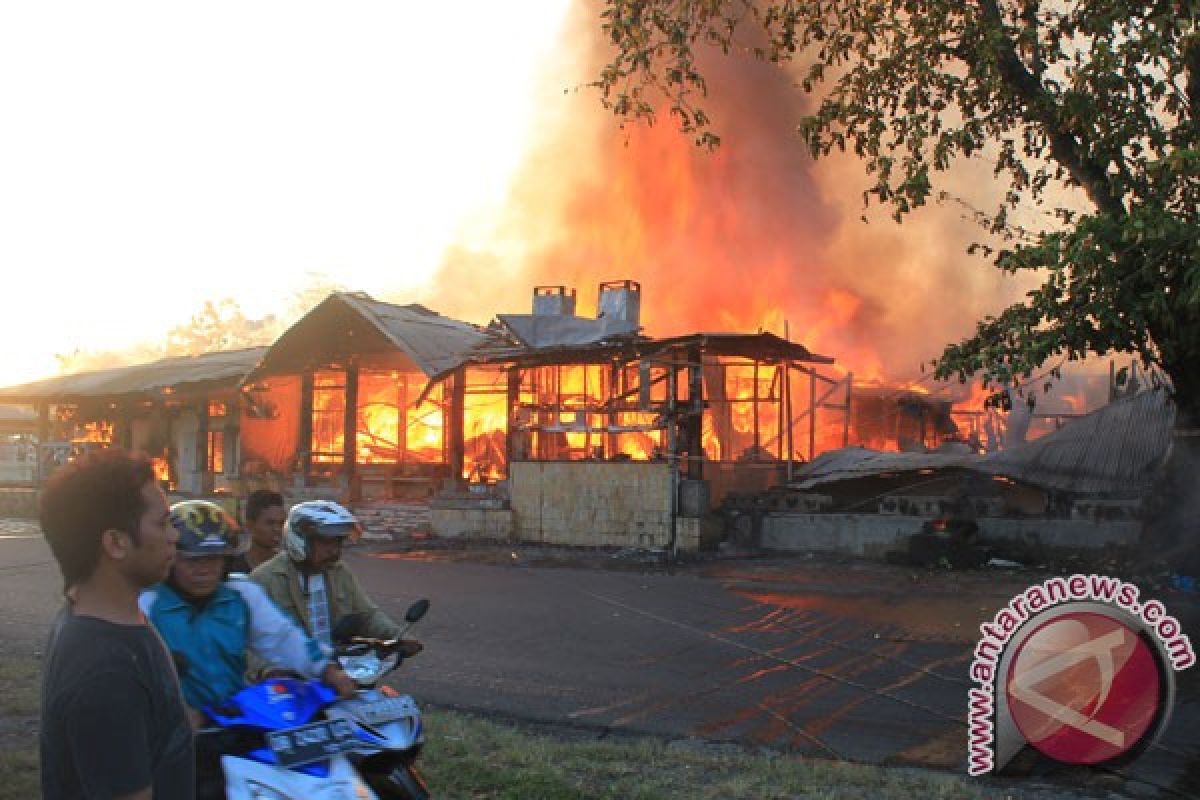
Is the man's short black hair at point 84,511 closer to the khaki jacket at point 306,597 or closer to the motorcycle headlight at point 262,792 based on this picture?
the motorcycle headlight at point 262,792

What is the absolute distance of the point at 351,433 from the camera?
73.8ft

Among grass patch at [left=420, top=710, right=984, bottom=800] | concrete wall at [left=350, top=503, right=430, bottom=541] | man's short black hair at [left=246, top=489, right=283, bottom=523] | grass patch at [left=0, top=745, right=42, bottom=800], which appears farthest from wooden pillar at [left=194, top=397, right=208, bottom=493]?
man's short black hair at [left=246, top=489, right=283, bottom=523]

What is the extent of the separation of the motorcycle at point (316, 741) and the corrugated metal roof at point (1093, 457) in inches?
515

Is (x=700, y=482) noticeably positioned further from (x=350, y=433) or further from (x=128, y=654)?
(x=128, y=654)

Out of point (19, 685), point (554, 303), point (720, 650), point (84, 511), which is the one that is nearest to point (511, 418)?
point (554, 303)

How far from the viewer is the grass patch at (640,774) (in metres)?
4.92

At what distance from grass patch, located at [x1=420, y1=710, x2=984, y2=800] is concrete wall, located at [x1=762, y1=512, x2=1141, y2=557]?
9.89 meters

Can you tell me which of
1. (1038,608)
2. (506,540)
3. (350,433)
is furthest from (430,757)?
(350,433)

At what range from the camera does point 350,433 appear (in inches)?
886

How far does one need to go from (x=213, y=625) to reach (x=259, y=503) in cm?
162

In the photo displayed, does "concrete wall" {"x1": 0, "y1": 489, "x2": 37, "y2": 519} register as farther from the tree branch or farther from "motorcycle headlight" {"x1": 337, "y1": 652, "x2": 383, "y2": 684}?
"motorcycle headlight" {"x1": 337, "y1": 652, "x2": 383, "y2": 684}

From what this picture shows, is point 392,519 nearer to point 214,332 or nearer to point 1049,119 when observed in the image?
point 1049,119

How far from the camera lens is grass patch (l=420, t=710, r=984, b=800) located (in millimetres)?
4918

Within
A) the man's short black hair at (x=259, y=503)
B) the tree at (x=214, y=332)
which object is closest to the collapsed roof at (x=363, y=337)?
the man's short black hair at (x=259, y=503)
